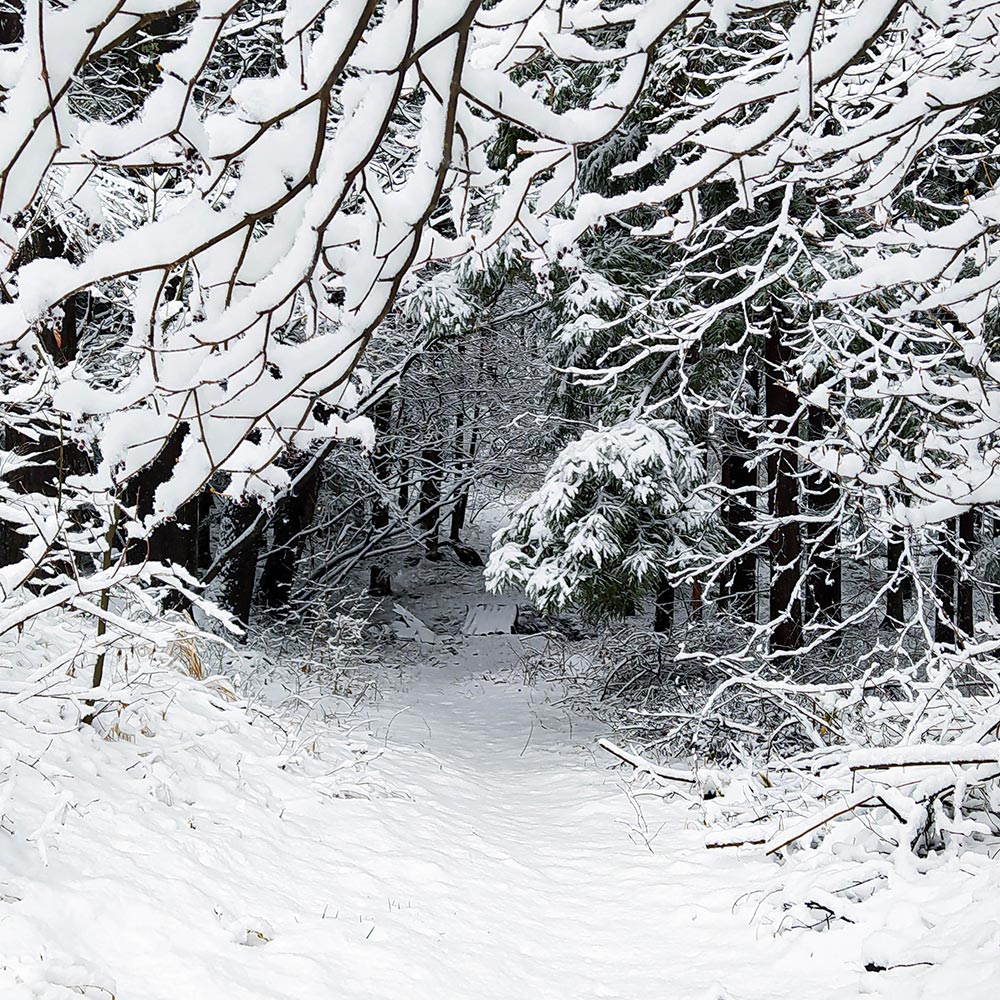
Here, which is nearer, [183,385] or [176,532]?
[183,385]

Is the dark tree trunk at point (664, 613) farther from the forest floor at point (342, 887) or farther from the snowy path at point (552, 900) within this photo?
the forest floor at point (342, 887)

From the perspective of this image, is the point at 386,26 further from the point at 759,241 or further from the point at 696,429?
the point at 696,429

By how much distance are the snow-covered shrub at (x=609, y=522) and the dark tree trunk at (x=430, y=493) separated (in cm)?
629

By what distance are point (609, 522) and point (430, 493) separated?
365 inches

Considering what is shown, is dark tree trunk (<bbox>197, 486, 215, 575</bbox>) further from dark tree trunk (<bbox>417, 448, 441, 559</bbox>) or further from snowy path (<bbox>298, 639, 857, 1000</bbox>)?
snowy path (<bbox>298, 639, 857, 1000</bbox>)

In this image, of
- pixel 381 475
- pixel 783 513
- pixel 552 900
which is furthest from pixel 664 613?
pixel 381 475

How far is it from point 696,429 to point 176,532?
17.8 feet

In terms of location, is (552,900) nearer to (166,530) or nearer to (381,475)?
(166,530)

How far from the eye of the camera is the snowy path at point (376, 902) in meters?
2.62

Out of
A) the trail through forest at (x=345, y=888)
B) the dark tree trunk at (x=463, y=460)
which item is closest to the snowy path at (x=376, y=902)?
the trail through forest at (x=345, y=888)

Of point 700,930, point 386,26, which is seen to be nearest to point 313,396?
point 386,26

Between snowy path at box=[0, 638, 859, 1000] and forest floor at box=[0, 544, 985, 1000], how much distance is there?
0.03 feet

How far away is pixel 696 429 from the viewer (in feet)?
32.1

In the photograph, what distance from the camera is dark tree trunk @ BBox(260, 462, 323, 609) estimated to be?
41.2 ft
